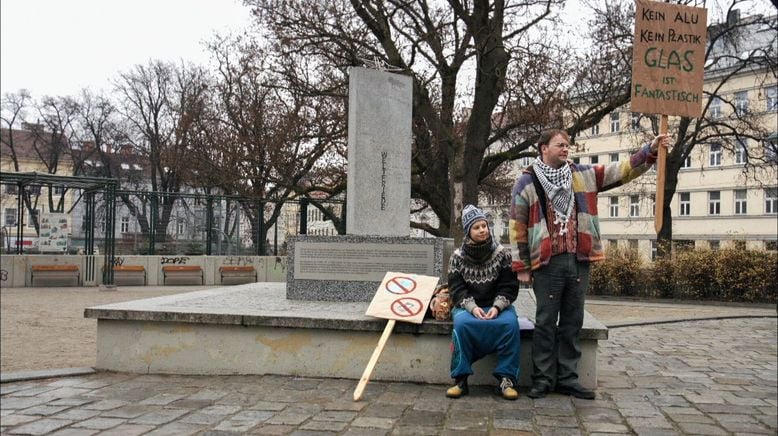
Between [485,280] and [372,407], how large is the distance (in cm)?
147

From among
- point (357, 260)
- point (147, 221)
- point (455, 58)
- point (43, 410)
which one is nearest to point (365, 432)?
point (43, 410)

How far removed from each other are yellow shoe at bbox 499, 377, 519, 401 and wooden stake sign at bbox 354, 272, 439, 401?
2.91 feet

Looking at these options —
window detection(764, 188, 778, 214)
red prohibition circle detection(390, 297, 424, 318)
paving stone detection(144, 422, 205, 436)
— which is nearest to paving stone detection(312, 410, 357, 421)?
paving stone detection(144, 422, 205, 436)

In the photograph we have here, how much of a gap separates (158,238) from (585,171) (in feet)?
70.2

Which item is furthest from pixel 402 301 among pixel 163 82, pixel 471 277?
pixel 163 82

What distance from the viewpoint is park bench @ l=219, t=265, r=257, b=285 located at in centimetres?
2494

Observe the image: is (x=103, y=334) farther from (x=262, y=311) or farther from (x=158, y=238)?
(x=158, y=238)

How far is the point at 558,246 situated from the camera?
534cm

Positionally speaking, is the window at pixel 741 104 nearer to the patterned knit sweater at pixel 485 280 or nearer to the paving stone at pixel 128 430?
the patterned knit sweater at pixel 485 280

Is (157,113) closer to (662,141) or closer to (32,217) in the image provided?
(32,217)

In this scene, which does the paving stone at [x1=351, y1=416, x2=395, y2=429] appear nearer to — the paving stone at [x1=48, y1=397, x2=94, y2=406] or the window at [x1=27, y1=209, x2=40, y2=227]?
the paving stone at [x1=48, y1=397, x2=94, y2=406]

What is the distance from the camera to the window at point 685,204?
5644 centimetres

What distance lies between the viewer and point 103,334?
6.36m

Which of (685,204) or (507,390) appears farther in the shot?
(685,204)
